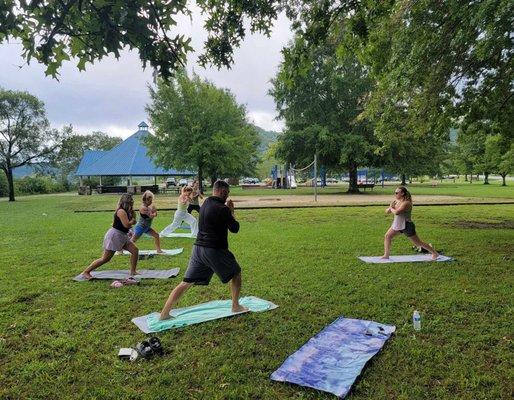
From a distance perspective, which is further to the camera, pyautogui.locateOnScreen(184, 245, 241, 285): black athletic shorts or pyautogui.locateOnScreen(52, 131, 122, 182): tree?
pyautogui.locateOnScreen(52, 131, 122, 182): tree

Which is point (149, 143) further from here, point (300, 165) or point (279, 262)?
point (279, 262)

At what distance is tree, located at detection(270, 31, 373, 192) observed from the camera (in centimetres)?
3222

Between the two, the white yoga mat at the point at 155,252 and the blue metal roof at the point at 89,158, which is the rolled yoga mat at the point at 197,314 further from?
the blue metal roof at the point at 89,158

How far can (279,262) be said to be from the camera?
793 centimetres

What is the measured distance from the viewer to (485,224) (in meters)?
13.2

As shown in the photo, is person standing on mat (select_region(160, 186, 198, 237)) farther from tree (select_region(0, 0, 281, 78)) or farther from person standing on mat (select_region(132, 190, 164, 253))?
tree (select_region(0, 0, 281, 78))

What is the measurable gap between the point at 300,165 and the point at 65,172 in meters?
48.1

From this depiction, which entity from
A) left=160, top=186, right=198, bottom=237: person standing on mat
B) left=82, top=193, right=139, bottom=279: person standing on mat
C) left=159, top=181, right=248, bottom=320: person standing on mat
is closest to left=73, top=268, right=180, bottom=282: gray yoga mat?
left=82, top=193, right=139, bottom=279: person standing on mat

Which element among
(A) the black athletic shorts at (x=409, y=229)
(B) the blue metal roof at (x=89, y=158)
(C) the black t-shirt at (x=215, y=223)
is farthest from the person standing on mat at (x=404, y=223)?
(B) the blue metal roof at (x=89, y=158)

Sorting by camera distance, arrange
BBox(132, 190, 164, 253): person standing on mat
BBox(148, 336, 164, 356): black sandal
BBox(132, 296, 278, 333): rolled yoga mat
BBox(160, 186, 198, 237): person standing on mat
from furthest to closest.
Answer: BBox(160, 186, 198, 237): person standing on mat → BBox(132, 190, 164, 253): person standing on mat → BBox(132, 296, 278, 333): rolled yoga mat → BBox(148, 336, 164, 356): black sandal

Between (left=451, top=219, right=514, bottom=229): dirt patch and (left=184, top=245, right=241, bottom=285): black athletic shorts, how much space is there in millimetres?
10438

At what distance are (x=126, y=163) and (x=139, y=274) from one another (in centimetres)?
3961

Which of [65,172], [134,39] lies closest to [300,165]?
[134,39]

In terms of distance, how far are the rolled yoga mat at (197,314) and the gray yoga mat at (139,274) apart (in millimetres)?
1760
